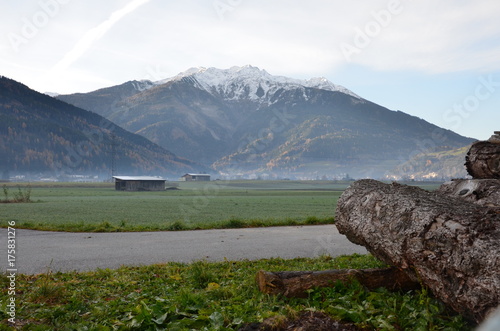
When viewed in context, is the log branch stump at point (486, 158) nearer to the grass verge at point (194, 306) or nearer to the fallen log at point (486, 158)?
the fallen log at point (486, 158)

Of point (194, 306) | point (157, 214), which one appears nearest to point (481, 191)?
point (194, 306)

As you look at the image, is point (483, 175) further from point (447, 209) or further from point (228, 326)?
point (228, 326)

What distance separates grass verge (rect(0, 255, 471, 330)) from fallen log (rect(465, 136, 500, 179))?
12.6ft

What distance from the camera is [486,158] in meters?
8.11

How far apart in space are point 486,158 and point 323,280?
190 inches

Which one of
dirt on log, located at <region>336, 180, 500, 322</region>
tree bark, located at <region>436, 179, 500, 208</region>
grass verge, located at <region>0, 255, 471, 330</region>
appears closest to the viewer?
dirt on log, located at <region>336, 180, 500, 322</region>

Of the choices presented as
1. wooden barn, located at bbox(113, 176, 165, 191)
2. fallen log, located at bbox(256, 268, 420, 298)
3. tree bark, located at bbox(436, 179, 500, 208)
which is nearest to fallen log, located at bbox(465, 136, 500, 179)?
tree bark, located at bbox(436, 179, 500, 208)

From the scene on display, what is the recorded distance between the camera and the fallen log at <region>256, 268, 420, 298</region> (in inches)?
230

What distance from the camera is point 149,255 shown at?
11.5 metres

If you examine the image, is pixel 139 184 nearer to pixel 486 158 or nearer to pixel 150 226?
pixel 150 226

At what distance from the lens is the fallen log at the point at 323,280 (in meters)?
5.84

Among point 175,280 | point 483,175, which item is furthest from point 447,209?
point 175,280

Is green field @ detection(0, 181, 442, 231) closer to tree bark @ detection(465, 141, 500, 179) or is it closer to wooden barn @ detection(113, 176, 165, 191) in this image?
tree bark @ detection(465, 141, 500, 179)

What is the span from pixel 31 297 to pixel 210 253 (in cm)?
632
